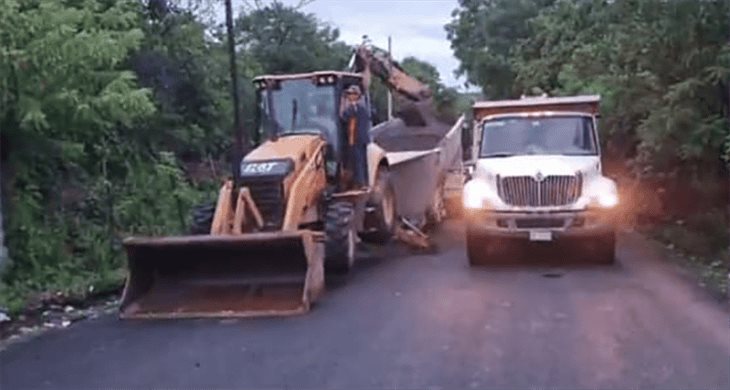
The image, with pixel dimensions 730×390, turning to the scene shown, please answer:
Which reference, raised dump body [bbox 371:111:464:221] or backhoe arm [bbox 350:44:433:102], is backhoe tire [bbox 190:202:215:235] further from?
raised dump body [bbox 371:111:464:221]

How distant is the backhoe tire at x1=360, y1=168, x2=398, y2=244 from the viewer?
1770 cm

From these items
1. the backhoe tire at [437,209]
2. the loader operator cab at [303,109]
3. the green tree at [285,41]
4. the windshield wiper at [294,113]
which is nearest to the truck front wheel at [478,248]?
the loader operator cab at [303,109]

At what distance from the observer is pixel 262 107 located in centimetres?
1641

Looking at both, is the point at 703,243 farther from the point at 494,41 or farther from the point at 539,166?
the point at 494,41

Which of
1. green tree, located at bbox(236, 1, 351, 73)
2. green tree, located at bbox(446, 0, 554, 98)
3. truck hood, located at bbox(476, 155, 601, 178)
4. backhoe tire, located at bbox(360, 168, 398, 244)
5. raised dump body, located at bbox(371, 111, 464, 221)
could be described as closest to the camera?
truck hood, located at bbox(476, 155, 601, 178)

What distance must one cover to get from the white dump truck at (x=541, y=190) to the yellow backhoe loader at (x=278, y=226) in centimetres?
175

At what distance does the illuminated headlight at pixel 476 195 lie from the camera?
15812 mm

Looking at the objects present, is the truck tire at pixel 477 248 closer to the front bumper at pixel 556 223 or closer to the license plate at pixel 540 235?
the front bumper at pixel 556 223

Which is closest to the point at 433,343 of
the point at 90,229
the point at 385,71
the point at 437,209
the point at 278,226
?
the point at 278,226

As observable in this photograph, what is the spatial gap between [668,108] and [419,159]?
17.2 ft

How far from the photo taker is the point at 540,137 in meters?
16.5

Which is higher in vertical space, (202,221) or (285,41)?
(285,41)

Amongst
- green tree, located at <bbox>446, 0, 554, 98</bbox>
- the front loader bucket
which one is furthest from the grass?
green tree, located at <bbox>446, 0, 554, 98</bbox>

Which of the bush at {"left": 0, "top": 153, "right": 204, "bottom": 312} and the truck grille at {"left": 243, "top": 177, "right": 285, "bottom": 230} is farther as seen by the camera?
the truck grille at {"left": 243, "top": 177, "right": 285, "bottom": 230}
